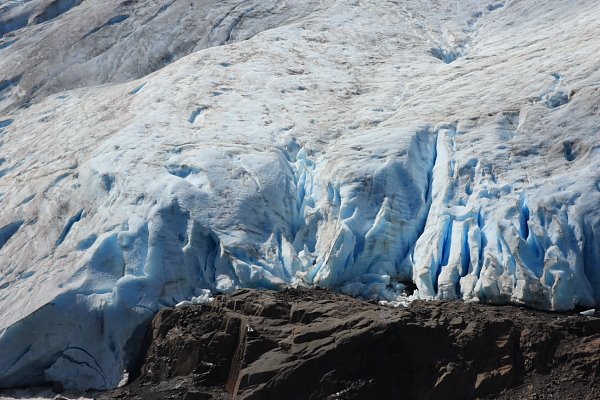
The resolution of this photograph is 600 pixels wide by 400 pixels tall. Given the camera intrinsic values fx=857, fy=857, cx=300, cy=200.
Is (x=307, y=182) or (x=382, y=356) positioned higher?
(x=307, y=182)

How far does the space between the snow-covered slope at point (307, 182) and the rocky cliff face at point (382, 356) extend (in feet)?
2.25

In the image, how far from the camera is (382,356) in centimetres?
996

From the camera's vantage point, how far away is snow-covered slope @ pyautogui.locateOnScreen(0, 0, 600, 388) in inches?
445

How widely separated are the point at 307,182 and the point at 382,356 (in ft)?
13.8

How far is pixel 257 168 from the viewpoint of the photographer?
13531 millimetres

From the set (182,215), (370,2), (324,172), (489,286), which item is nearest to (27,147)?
(182,215)

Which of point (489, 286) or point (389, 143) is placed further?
point (389, 143)

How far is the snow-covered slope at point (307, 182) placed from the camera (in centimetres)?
1130

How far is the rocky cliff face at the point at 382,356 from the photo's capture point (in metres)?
9.70

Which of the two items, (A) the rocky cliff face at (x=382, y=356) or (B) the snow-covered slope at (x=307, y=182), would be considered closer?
(A) the rocky cliff face at (x=382, y=356)

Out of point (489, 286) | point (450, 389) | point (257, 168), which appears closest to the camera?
point (450, 389)

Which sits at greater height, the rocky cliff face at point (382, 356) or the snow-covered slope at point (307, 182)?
the snow-covered slope at point (307, 182)

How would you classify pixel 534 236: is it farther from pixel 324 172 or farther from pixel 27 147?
pixel 27 147

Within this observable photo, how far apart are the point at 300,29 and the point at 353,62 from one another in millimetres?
2236
